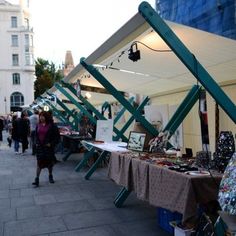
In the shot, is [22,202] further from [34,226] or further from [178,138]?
[178,138]

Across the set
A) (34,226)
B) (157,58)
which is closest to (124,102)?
(157,58)

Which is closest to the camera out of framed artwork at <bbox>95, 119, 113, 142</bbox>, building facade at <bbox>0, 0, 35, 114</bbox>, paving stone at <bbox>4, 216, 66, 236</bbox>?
paving stone at <bbox>4, 216, 66, 236</bbox>

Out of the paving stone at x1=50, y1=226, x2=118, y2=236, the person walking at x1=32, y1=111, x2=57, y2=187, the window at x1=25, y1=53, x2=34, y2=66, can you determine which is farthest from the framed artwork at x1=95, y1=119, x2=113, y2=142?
the window at x1=25, y1=53, x2=34, y2=66

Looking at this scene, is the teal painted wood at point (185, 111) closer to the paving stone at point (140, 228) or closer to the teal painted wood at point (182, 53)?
the paving stone at point (140, 228)

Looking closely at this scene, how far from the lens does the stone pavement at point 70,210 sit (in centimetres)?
471

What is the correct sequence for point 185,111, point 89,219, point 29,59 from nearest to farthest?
point 89,219
point 185,111
point 29,59

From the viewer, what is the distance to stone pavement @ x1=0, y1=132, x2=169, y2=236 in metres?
4.71

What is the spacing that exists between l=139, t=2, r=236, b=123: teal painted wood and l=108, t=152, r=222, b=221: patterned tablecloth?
0.71 m

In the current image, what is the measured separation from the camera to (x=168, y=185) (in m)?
3.89

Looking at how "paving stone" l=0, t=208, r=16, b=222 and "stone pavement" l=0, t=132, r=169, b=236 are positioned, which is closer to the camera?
"stone pavement" l=0, t=132, r=169, b=236

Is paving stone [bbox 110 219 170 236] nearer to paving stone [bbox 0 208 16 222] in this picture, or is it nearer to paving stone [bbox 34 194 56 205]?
paving stone [bbox 0 208 16 222]

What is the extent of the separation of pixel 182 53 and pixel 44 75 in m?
58.2

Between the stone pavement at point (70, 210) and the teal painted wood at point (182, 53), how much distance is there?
1.93 metres

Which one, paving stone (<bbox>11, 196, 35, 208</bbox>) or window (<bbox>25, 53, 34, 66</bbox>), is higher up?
window (<bbox>25, 53, 34, 66</bbox>)
